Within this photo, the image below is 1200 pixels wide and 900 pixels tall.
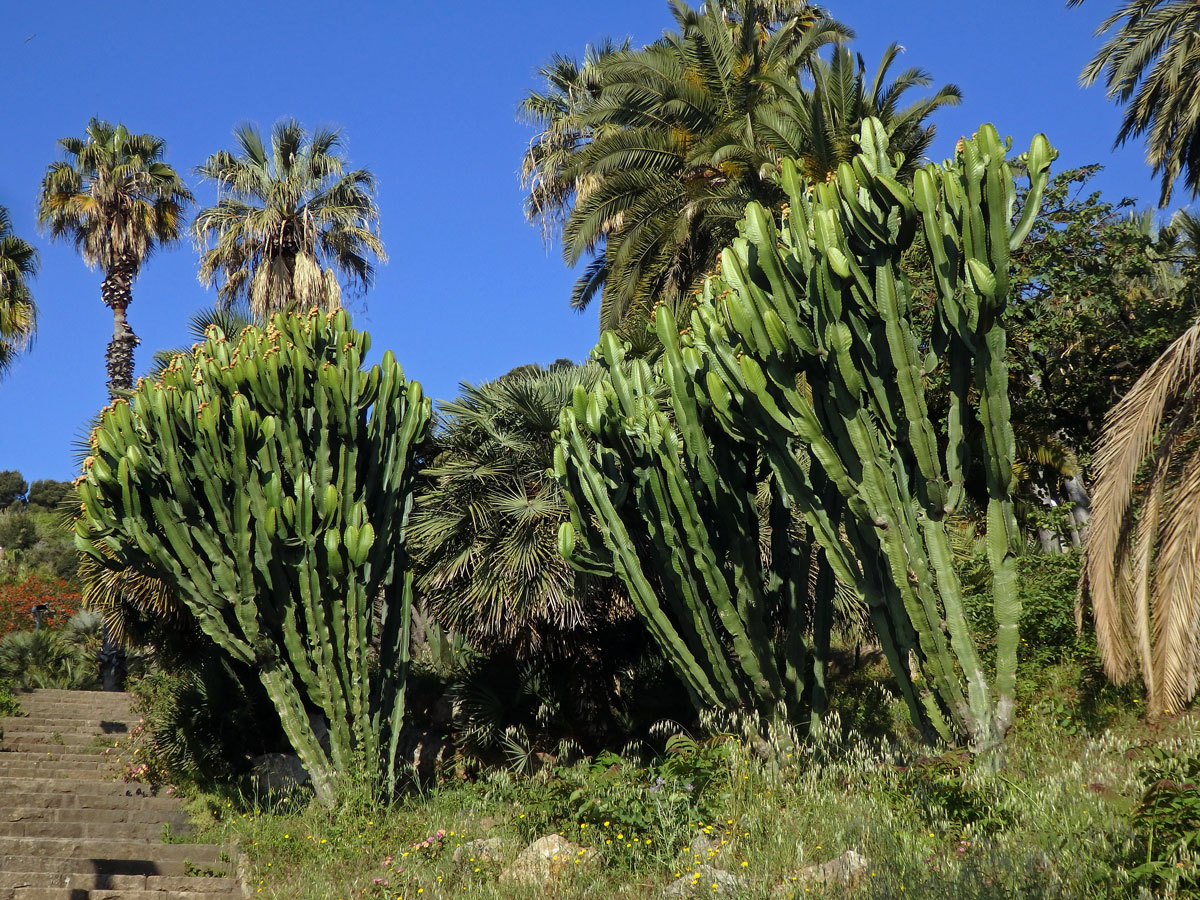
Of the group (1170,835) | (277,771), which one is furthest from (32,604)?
(1170,835)

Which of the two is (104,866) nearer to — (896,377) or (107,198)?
(896,377)

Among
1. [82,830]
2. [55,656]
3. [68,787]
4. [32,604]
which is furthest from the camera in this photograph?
[32,604]

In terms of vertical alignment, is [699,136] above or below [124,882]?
above

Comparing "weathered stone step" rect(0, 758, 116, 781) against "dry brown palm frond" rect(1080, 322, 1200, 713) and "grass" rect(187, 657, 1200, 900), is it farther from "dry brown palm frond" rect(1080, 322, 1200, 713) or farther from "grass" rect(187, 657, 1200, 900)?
"dry brown palm frond" rect(1080, 322, 1200, 713)

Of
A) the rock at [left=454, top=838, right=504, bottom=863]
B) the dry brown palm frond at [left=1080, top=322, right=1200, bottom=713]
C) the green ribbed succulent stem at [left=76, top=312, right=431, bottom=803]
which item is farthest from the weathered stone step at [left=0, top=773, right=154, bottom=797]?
the dry brown palm frond at [left=1080, top=322, right=1200, bottom=713]

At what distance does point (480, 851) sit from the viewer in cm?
722

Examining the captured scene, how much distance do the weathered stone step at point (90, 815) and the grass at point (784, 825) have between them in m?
2.22

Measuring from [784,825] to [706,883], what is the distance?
3.35 ft

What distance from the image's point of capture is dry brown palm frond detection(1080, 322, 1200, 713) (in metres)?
6.83

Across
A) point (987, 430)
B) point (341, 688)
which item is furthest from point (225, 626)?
point (987, 430)

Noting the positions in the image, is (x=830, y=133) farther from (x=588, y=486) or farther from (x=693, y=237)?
(x=588, y=486)

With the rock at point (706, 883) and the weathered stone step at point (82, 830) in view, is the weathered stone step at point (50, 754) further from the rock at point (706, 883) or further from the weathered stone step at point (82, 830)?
the rock at point (706, 883)

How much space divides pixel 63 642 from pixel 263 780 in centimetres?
1041

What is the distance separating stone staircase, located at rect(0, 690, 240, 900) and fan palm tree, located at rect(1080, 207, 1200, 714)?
7.12m
